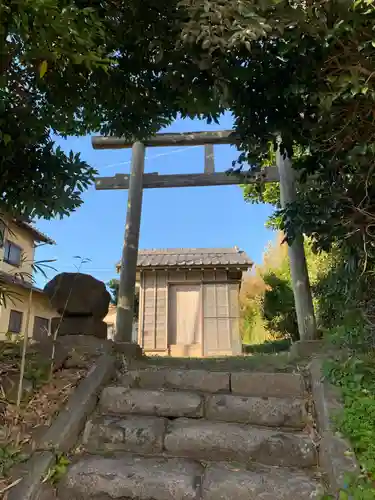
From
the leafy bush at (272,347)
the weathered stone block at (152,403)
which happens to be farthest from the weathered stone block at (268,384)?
the leafy bush at (272,347)

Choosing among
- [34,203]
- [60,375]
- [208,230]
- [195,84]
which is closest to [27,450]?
[60,375]

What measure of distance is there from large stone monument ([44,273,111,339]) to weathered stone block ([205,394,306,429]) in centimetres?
170

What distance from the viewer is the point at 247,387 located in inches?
108

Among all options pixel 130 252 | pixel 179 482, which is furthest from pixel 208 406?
pixel 130 252

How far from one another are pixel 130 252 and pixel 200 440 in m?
4.21

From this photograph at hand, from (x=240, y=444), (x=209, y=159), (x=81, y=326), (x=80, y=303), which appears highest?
(x=209, y=159)

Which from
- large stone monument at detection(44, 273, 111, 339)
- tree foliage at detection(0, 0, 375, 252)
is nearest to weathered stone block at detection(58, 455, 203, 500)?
tree foliage at detection(0, 0, 375, 252)

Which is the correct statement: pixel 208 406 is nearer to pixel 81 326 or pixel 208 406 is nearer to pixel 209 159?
pixel 81 326

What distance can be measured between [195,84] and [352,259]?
1.73m

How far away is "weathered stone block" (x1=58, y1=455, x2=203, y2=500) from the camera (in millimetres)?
1834

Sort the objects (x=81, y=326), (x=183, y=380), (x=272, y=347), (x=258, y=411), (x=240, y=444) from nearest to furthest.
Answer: (x=240, y=444), (x=258, y=411), (x=183, y=380), (x=81, y=326), (x=272, y=347)

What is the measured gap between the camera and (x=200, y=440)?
218 cm

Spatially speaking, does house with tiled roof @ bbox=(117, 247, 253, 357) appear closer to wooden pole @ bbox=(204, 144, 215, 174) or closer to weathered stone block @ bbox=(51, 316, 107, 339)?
wooden pole @ bbox=(204, 144, 215, 174)

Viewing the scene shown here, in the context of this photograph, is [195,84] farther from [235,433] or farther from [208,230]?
[208,230]
